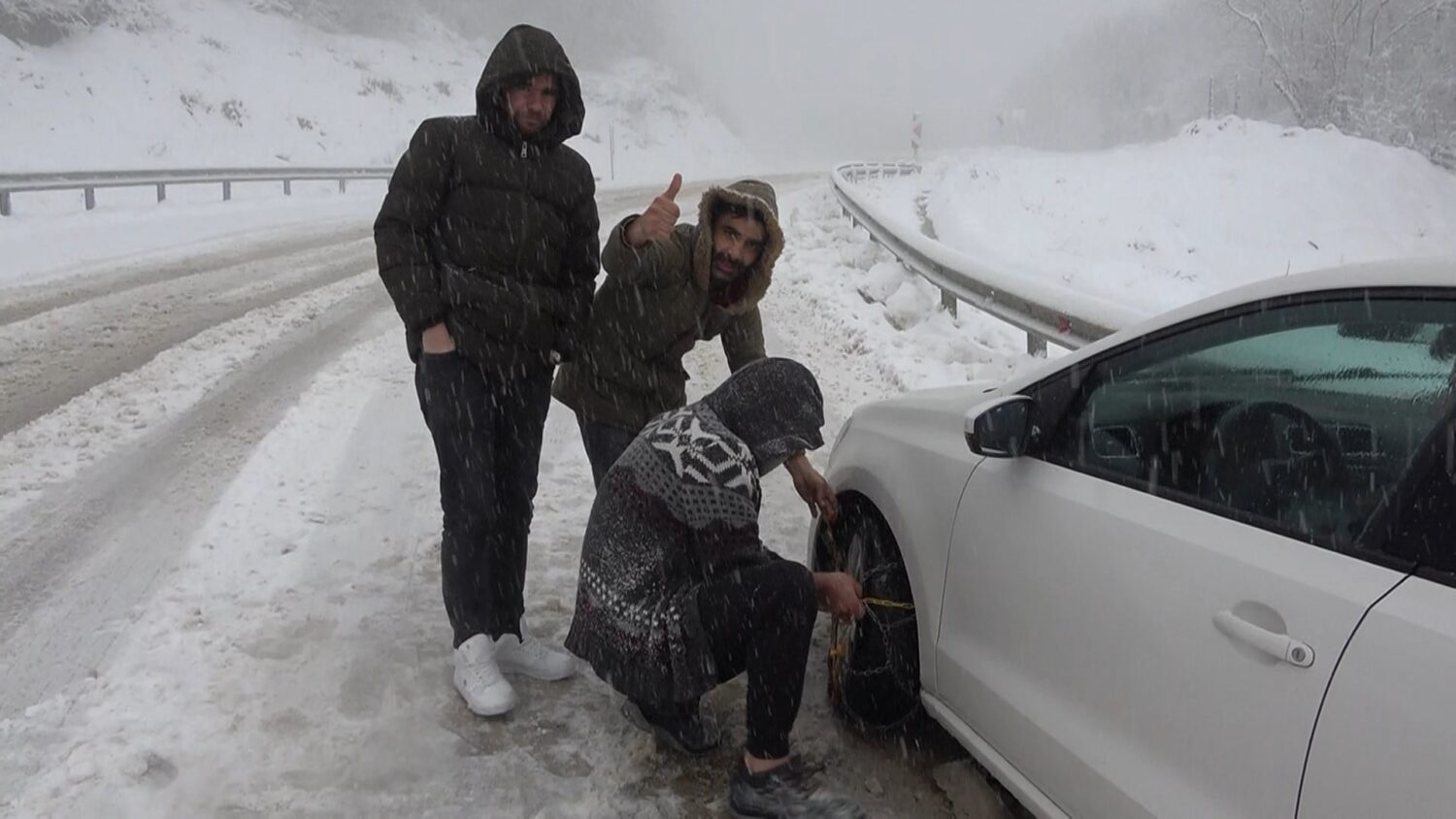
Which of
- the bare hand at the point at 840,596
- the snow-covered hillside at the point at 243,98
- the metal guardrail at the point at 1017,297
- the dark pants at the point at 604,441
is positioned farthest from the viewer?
the snow-covered hillside at the point at 243,98

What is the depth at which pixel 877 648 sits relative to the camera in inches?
120

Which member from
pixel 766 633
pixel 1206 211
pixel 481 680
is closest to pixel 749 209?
pixel 766 633

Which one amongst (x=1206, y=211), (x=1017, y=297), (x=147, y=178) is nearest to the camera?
(x=1017, y=297)

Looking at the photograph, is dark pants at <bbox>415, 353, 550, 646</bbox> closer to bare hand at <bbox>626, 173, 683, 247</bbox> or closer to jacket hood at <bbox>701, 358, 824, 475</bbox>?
bare hand at <bbox>626, 173, 683, 247</bbox>

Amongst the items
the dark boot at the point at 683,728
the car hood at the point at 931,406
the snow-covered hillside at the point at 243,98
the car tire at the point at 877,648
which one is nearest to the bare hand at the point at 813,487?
the car tire at the point at 877,648

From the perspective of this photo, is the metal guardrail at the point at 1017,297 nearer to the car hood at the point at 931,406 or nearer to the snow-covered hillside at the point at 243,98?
the car hood at the point at 931,406

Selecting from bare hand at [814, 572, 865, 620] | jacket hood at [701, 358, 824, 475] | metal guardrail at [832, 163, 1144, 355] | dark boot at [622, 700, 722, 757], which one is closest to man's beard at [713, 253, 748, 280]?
jacket hood at [701, 358, 824, 475]

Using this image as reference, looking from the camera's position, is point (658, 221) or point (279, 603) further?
point (279, 603)

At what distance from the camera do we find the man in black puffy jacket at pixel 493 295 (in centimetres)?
297

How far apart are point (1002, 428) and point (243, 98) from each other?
104 feet

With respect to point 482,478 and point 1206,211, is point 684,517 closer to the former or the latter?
point 482,478

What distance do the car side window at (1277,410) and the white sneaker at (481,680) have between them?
182 centimetres

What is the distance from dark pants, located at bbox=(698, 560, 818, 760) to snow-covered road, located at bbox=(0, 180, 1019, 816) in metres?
0.36

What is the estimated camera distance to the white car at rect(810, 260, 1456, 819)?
5.02ft
